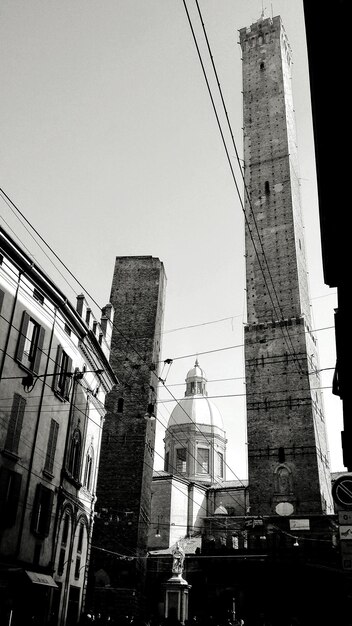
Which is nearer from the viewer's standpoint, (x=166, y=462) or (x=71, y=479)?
(x=71, y=479)

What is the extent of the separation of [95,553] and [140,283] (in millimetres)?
13342

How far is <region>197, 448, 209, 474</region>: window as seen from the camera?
140 ft

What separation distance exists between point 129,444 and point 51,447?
445 inches

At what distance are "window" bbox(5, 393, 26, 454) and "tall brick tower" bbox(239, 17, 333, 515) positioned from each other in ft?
43.2

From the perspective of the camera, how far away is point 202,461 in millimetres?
43406

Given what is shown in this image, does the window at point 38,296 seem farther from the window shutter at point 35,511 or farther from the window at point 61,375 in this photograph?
the window shutter at point 35,511

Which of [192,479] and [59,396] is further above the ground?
[192,479]

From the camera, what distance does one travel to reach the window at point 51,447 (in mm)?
13688

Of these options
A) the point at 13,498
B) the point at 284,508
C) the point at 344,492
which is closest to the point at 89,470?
the point at 13,498

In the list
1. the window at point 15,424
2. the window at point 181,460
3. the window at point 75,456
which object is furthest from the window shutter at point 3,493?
the window at point 181,460

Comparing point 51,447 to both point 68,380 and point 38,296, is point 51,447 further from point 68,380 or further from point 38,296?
point 38,296

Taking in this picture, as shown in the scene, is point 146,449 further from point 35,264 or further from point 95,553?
point 35,264

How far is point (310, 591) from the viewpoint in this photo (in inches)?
894

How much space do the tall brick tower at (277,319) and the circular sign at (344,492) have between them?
17.3 meters
